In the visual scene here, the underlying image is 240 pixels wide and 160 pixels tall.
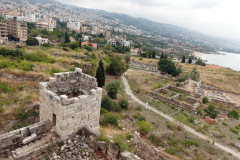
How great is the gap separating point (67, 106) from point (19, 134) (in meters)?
2.21

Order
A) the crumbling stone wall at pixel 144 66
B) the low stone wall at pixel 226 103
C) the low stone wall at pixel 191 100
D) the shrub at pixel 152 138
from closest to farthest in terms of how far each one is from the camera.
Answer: the shrub at pixel 152 138
the low stone wall at pixel 226 103
the low stone wall at pixel 191 100
the crumbling stone wall at pixel 144 66

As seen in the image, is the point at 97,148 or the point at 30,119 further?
the point at 30,119

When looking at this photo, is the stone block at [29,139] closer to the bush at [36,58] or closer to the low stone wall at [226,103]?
the bush at [36,58]

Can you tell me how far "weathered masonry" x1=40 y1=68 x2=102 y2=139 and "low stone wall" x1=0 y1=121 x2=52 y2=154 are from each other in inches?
14.8

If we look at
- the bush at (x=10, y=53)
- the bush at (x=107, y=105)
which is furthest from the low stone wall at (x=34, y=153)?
the bush at (x=10, y=53)

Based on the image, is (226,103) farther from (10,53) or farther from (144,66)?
(10,53)

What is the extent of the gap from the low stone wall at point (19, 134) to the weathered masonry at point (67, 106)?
38 centimetres

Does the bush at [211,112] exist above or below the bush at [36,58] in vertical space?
below

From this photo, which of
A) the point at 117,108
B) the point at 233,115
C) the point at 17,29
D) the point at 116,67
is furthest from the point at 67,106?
the point at 17,29

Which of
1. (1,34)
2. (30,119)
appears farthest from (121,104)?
(1,34)

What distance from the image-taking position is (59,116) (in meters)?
6.17

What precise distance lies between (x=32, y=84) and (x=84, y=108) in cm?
949

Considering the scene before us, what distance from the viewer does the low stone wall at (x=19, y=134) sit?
223 inches

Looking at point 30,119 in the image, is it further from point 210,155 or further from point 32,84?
point 210,155
